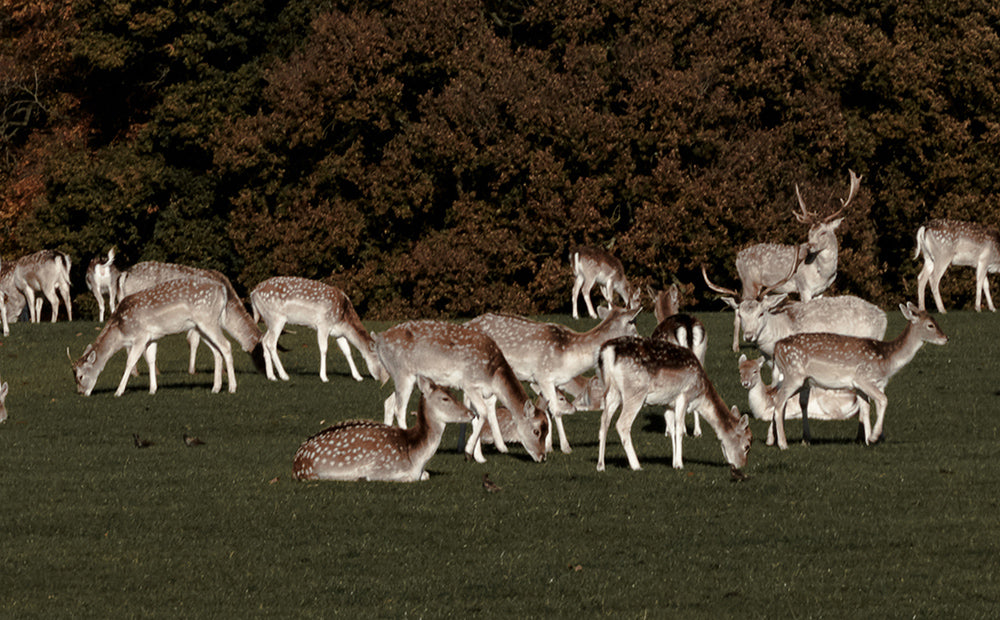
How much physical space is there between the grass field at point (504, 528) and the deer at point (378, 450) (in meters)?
0.17

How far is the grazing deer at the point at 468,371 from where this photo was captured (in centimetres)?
1204

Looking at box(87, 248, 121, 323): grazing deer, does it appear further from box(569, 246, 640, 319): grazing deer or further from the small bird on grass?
the small bird on grass

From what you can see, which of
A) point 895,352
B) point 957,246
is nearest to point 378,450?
point 895,352

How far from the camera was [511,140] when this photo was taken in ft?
106

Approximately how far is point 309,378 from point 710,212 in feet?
47.9

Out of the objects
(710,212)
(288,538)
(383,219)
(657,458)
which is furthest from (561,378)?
(383,219)

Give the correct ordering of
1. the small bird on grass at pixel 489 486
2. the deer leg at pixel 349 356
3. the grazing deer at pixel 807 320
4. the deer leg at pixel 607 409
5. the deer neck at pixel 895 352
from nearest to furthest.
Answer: the small bird on grass at pixel 489 486
the deer leg at pixel 607 409
the deer neck at pixel 895 352
the grazing deer at pixel 807 320
the deer leg at pixel 349 356

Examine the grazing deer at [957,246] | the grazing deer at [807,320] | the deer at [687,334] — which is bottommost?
the grazing deer at [957,246]

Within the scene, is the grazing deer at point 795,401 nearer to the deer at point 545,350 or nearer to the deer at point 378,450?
the deer at point 545,350

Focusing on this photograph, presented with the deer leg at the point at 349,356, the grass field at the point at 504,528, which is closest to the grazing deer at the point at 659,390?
the grass field at the point at 504,528

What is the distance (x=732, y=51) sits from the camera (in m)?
32.4

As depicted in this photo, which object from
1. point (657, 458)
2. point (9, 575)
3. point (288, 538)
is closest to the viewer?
point (9, 575)

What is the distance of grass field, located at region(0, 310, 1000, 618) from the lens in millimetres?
7926

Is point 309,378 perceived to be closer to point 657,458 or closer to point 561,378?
Answer: point 561,378
